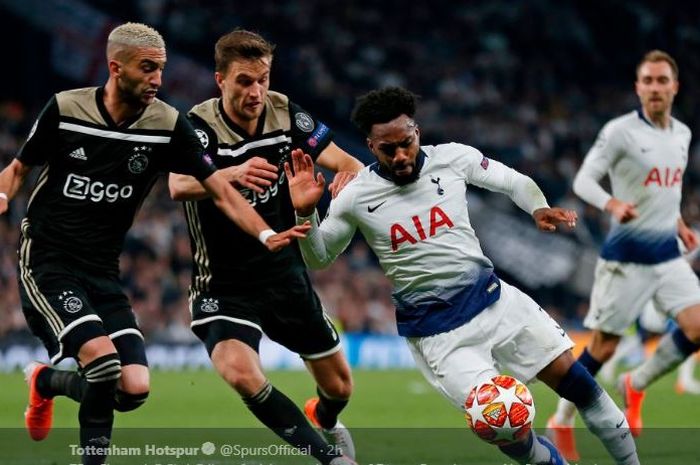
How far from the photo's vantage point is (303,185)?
7047mm

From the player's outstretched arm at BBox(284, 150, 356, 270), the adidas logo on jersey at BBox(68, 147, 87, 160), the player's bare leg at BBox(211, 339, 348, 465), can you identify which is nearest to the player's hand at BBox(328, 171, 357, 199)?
the player's outstretched arm at BBox(284, 150, 356, 270)

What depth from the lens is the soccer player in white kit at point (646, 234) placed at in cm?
979

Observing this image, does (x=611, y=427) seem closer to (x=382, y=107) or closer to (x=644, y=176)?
(x=382, y=107)

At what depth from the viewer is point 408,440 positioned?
979 centimetres

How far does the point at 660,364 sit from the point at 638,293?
1.79 feet

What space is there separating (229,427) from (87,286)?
394cm

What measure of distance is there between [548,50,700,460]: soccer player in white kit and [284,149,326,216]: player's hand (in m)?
3.20

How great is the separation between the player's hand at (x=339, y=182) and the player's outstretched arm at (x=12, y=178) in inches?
64.9

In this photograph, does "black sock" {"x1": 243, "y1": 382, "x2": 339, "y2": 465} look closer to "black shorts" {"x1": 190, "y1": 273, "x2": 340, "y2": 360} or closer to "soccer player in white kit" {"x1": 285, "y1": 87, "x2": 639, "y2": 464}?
"black shorts" {"x1": 190, "y1": 273, "x2": 340, "y2": 360}

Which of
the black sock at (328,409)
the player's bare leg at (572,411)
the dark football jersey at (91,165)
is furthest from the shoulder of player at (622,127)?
the dark football jersey at (91,165)

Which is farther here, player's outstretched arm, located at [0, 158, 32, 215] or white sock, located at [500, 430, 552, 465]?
player's outstretched arm, located at [0, 158, 32, 215]

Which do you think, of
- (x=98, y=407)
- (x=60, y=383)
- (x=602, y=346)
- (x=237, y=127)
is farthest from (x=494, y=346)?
(x=602, y=346)

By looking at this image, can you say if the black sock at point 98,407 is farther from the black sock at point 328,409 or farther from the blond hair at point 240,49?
the blond hair at point 240,49

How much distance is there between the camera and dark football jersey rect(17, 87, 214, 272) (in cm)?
724
